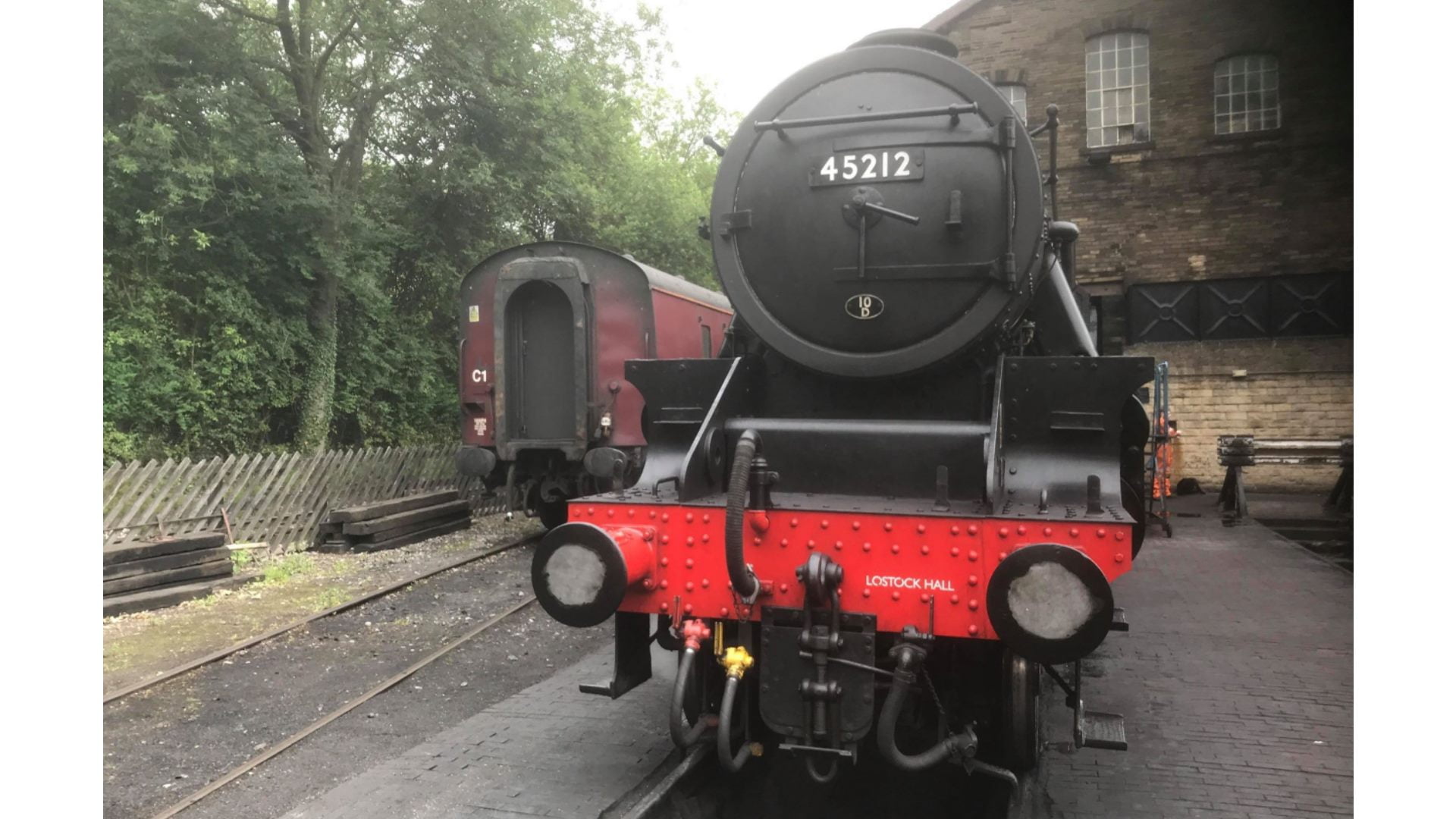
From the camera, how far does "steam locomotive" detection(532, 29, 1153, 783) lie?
9.41 feet

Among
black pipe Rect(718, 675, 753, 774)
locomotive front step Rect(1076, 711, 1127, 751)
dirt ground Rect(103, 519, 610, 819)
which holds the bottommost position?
dirt ground Rect(103, 519, 610, 819)

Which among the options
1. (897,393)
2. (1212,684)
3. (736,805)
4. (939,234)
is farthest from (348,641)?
(1212,684)

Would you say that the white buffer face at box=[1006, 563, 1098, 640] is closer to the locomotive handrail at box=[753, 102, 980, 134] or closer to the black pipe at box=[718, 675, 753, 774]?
the black pipe at box=[718, 675, 753, 774]

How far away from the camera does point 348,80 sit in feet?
39.1

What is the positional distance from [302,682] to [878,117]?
4.50m

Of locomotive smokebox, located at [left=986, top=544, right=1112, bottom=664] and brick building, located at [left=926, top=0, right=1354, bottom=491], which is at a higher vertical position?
brick building, located at [left=926, top=0, right=1354, bottom=491]

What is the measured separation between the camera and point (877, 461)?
3.37 metres

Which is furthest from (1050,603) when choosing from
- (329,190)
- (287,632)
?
(329,190)

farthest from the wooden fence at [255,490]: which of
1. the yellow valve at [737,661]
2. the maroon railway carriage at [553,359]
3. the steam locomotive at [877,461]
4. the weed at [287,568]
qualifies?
the yellow valve at [737,661]

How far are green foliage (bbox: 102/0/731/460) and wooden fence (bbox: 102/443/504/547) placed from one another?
0.78 metres

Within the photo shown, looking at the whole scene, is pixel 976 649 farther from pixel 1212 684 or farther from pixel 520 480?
pixel 520 480

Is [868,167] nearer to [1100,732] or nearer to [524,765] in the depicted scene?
[1100,732]

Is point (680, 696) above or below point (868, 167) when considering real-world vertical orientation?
below

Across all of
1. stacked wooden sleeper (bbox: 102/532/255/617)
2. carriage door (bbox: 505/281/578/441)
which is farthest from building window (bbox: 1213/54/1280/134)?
stacked wooden sleeper (bbox: 102/532/255/617)
